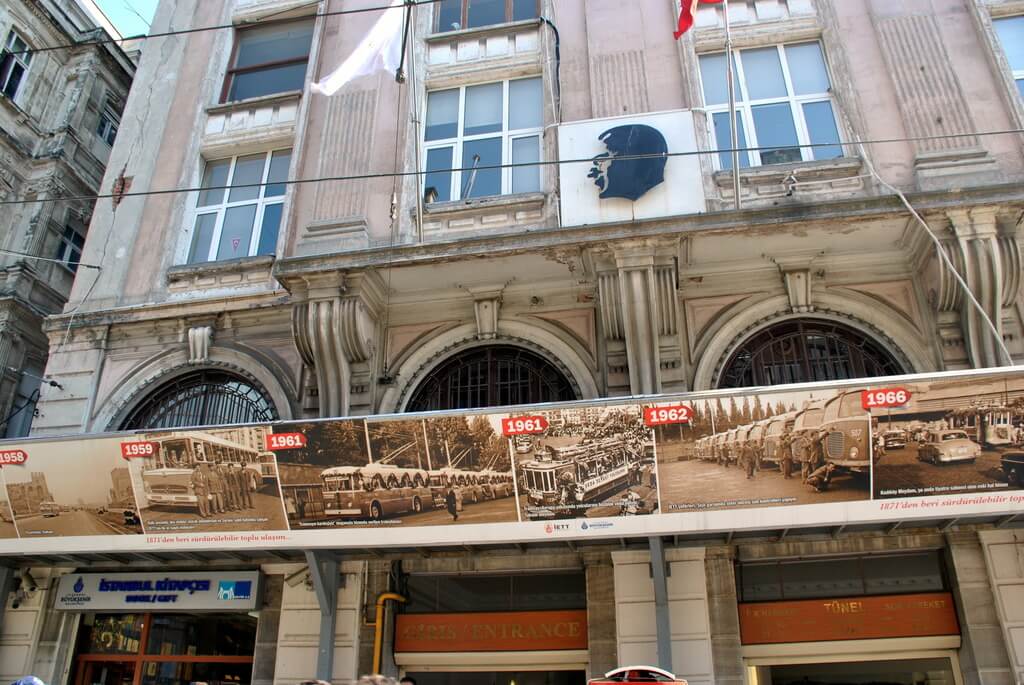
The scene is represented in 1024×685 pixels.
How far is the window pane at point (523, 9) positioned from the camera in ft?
43.1

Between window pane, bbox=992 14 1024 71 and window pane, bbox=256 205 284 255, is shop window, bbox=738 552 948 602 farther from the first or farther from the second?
window pane, bbox=256 205 284 255

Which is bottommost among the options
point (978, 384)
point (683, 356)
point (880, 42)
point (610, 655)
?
point (610, 655)

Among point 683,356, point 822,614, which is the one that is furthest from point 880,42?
point 822,614

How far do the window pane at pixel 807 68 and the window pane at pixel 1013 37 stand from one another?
2.46m

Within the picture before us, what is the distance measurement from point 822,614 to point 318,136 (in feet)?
32.8

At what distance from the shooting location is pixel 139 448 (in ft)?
29.4

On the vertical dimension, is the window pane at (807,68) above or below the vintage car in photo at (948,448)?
above

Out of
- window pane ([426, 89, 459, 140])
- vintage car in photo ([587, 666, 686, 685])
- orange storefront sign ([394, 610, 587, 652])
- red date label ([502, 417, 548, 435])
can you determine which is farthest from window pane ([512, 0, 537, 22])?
vintage car in photo ([587, 666, 686, 685])

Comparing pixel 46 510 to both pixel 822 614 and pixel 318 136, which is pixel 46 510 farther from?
pixel 822 614

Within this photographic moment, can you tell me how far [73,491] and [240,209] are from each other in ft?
18.6

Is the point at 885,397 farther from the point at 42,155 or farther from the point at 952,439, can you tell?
the point at 42,155

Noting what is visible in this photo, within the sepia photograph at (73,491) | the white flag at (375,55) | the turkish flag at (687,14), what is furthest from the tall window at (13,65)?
the turkish flag at (687,14)

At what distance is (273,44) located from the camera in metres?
14.7

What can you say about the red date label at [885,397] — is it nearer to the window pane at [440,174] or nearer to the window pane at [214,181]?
the window pane at [440,174]
